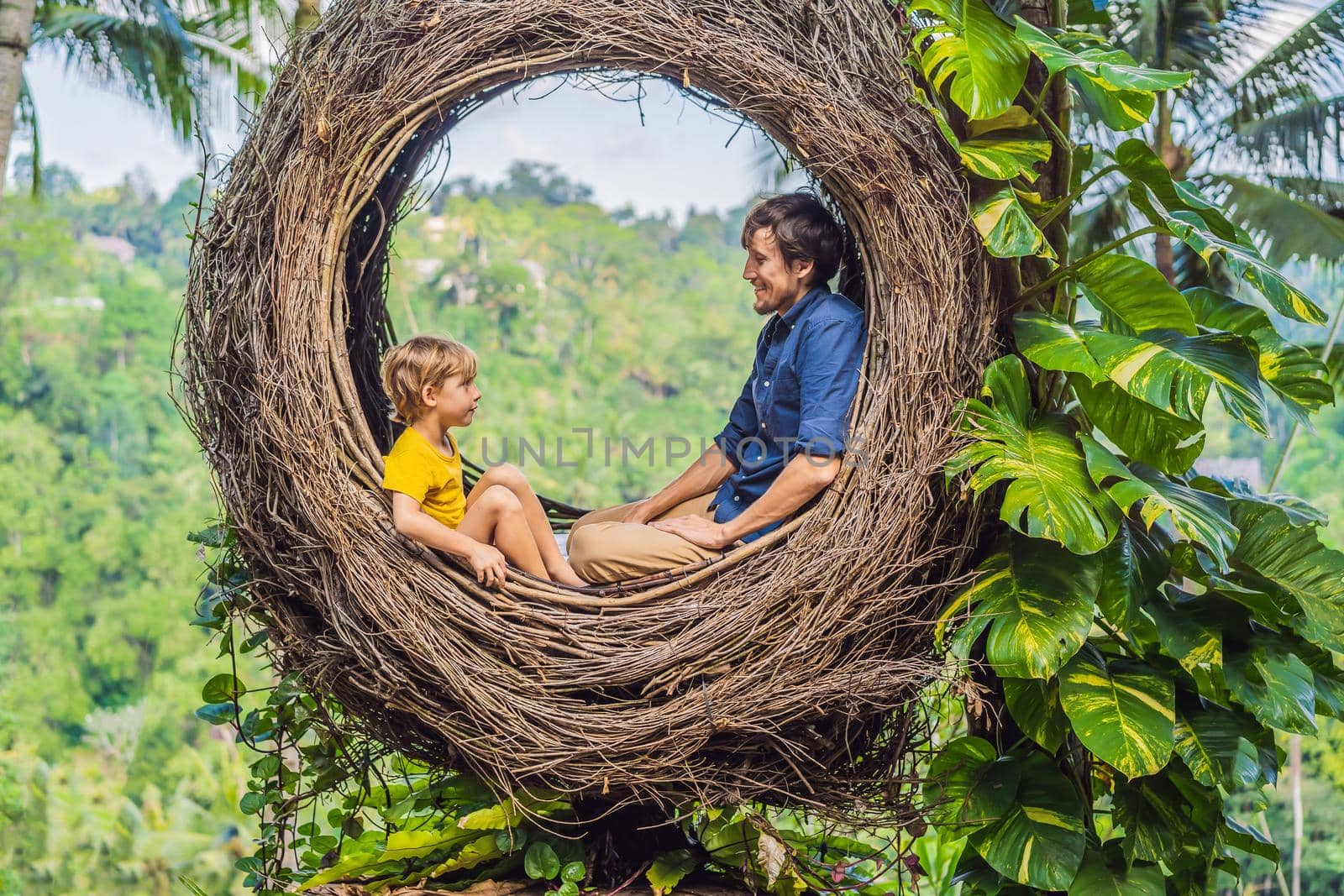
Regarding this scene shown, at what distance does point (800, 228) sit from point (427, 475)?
0.93m

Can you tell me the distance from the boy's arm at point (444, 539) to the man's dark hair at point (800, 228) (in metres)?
0.86

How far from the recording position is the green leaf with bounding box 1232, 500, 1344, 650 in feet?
6.33

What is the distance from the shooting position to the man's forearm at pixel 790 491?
79.5 inches

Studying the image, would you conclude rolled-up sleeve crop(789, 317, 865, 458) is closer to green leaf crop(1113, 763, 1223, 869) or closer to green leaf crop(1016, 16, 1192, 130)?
green leaf crop(1016, 16, 1192, 130)

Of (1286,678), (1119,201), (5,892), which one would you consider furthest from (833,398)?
(5,892)

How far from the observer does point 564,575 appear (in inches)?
88.4

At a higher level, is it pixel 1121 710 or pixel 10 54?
pixel 10 54

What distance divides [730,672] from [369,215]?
1.37m

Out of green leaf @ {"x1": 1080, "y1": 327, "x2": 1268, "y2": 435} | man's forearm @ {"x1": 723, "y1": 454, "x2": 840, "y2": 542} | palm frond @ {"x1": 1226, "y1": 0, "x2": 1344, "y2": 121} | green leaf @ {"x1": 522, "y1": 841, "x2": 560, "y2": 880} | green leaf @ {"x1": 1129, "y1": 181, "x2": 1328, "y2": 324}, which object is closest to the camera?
green leaf @ {"x1": 1080, "y1": 327, "x2": 1268, "y2": 435}

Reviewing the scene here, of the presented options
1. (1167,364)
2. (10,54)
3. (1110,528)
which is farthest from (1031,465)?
(10,54)

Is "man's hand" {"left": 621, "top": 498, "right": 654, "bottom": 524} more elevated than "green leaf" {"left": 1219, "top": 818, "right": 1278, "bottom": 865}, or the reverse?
"man's hand" {"left": 621, "top": 498, "right": 654, "bottom": 524}

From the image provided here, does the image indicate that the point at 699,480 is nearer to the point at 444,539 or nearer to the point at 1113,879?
the point at 444,539

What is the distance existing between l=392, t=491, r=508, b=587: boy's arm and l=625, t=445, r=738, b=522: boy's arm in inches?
26.7

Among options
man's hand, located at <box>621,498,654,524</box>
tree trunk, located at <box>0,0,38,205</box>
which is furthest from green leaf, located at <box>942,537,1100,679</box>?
tree trunk, located at <box>0,0,38,205</box>
